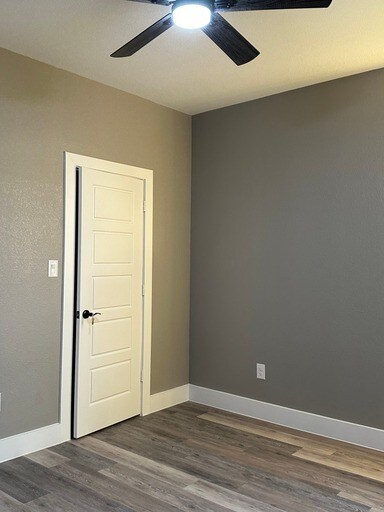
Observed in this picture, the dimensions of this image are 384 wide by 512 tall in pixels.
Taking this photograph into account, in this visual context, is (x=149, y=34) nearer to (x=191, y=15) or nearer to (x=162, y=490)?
(x=191, y=15)

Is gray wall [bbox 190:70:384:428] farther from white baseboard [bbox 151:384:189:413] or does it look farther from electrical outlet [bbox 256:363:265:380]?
white baseboard [bbox 151:384:189:413]

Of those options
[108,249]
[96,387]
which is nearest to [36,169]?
[108,249]

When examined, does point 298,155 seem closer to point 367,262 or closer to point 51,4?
point 367,262

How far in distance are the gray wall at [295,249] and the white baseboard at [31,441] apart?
149 centimetres

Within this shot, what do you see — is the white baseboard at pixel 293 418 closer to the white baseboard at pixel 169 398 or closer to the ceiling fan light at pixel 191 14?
the white baseboard at pixel 169 398

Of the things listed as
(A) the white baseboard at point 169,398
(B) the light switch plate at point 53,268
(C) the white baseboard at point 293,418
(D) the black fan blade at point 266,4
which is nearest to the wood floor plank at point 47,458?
(A) the white baseboard at point 169,398

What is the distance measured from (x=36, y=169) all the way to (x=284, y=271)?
209cm

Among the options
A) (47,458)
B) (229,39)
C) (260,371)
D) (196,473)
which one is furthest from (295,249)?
(47,458)

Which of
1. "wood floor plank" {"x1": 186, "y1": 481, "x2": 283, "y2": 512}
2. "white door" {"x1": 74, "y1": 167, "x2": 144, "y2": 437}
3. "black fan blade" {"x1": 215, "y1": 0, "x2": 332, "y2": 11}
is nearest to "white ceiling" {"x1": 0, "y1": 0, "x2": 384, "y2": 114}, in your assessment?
"black fan blade" {"x1": 215, "y1": 0, "x2": 332, "y2": 11}

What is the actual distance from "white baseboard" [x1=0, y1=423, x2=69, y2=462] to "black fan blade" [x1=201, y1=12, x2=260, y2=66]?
2.75m

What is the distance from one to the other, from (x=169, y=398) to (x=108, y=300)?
119 centimetres

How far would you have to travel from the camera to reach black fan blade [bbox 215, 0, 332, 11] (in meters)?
1.97

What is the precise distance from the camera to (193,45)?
3.06 metres

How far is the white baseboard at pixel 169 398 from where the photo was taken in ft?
13.9
